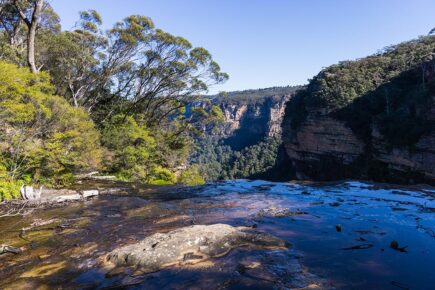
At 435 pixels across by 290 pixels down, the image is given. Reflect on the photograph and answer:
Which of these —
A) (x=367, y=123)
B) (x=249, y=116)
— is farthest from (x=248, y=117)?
(x=367, y=123)

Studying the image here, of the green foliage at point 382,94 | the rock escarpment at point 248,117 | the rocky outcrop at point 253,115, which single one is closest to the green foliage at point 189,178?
the green foliage at point 382,94

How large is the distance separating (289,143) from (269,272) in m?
48.8

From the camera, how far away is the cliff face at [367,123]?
1160 inches

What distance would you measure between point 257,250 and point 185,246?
3.85 feet

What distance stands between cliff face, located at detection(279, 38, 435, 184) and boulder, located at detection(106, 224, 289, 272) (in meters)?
28.3

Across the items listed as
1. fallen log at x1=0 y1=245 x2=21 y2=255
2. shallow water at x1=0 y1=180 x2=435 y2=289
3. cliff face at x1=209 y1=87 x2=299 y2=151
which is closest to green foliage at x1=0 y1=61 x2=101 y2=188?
shallow water at x1=0 y1=180 x2=435 y2=289

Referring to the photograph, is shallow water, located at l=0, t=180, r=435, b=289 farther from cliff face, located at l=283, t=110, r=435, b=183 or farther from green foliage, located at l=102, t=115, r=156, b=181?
cliff face, located at l=283, t=110, r=435, b=183

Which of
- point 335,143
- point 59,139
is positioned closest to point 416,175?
point 335,143

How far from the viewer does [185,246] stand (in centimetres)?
491

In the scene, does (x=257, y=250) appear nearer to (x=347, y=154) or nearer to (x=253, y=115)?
(x=347, y=154)

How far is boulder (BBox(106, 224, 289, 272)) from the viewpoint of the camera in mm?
4570

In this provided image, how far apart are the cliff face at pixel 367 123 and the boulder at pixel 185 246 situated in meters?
28.3

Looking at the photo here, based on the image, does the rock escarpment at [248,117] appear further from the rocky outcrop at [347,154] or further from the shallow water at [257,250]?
the shallow water at [257,250]

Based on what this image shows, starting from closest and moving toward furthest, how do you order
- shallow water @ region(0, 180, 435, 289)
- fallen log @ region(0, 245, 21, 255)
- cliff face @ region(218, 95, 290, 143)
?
1. shallow water @ region(0, 180, 435, 289)
2. fallen log @ region(0, 245, 21, 255)
3. cliff face @ region(218, 95, 290, 143)
